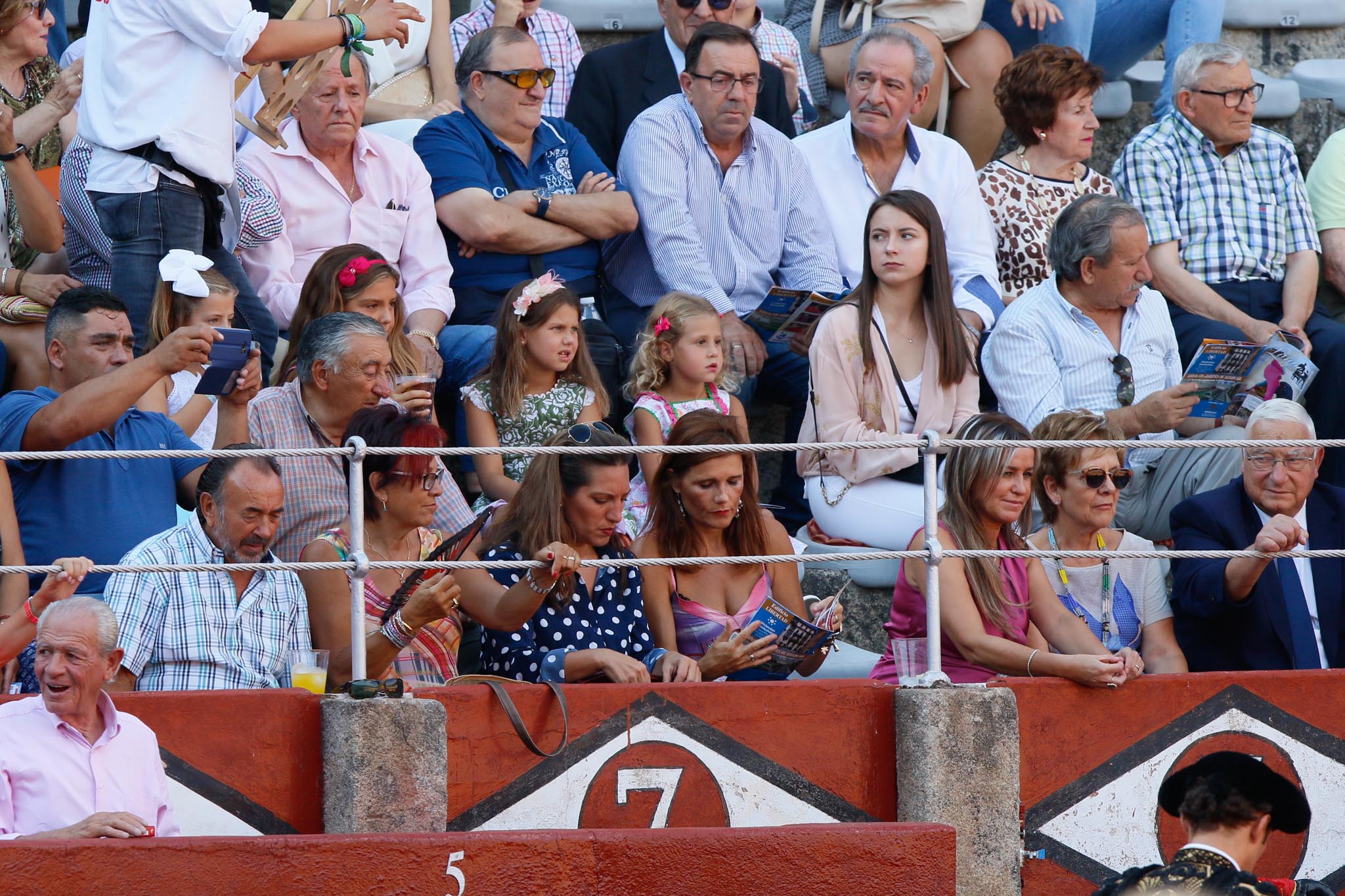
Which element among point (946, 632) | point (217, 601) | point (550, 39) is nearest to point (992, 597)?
point (946, 632)

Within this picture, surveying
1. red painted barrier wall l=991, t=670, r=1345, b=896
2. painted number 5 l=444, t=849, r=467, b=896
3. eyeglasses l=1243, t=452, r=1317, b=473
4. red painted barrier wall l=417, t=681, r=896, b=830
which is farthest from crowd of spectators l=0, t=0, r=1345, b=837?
painted number 5 l=444, t=849, r=467, b=896

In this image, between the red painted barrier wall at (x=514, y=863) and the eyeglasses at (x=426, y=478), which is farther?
the eyeglasses at (x=426, y=478)

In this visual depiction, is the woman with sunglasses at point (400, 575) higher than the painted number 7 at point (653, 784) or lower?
higher

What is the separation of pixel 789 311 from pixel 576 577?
2028 mm

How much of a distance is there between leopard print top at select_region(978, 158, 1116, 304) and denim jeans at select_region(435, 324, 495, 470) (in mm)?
2303

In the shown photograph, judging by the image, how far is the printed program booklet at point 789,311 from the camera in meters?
6.93

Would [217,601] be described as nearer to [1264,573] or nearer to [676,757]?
[676,757]

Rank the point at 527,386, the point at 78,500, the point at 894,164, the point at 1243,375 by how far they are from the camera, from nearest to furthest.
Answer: the point at 78,500 → the point at 527,386 → the point at 1243,375 → the point at 894,164

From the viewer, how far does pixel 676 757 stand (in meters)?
5.01

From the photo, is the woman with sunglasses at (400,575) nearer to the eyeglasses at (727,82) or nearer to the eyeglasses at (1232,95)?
the eyeglasses at (727,82)

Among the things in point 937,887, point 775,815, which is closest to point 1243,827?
point 937,887

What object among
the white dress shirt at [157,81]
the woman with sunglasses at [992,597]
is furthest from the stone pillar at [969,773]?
the white dress shirt at [157,81]

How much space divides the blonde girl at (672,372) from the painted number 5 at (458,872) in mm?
2201

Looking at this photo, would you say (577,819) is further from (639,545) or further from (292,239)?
(292,239)
